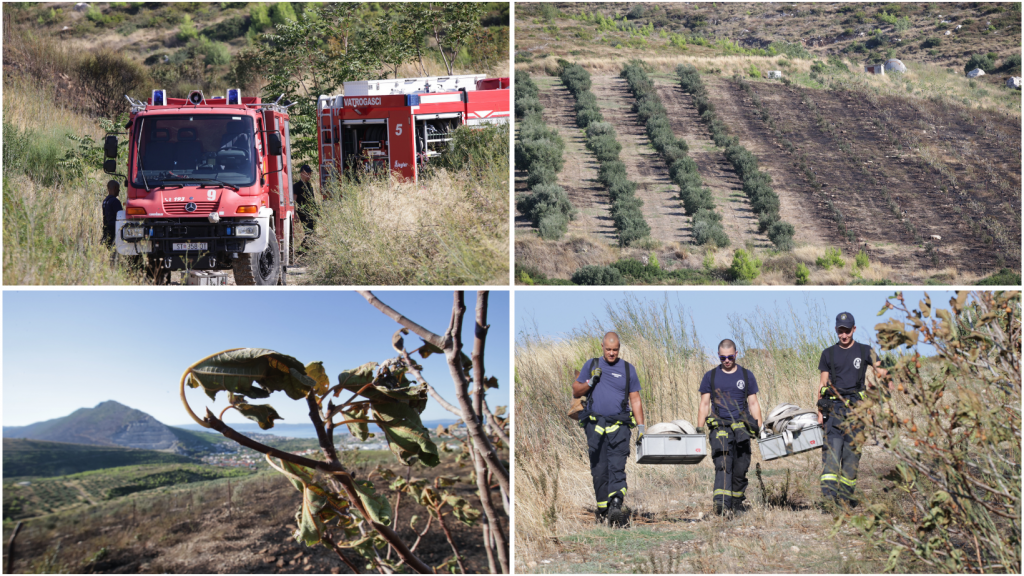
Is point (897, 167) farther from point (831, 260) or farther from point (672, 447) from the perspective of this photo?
point (672, 447)

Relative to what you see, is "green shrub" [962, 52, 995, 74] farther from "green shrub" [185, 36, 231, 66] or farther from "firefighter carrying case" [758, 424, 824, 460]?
"green shrub" [185, 36, 231, 66]

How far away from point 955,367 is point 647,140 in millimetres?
13365

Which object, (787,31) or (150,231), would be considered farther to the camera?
(787,31)

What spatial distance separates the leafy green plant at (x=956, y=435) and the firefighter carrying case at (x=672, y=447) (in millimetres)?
1274

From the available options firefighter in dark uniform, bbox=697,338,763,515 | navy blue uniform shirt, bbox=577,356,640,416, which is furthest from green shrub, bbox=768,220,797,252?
navy blue uniform shirt, bbox=577,356,640,416

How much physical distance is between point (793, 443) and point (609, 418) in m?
1.28

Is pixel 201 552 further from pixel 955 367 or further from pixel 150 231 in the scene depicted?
pixel 955 367

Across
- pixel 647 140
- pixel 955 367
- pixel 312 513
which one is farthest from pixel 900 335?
pixel 647 140

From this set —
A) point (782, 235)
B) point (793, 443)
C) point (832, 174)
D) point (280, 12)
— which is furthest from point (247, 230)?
point (280, 12)

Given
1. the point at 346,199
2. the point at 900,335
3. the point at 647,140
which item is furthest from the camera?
the point at 647,140

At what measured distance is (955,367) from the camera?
303cm

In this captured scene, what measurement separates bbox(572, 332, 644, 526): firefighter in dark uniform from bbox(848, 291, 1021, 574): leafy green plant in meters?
1.59

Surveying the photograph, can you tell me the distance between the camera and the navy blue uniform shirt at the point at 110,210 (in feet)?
21.4

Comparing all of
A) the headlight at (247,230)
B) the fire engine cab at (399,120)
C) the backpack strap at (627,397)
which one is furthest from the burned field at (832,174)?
the backpack strap at (627,397)
